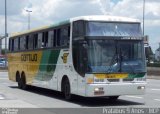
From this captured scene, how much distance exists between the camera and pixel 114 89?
16953 millimetres

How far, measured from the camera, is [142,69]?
57.1ft

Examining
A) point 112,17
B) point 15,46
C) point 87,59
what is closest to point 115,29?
point 112,17

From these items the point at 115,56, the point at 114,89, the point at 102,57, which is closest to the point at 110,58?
the point at 115,56

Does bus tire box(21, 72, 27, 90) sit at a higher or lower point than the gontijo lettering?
lower

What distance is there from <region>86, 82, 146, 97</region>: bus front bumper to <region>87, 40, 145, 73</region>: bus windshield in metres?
0.51

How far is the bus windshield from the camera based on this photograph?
664 inches

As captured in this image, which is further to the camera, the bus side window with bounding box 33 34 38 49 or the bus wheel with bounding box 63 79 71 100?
the bus side window with bounding box 33 34 38 49

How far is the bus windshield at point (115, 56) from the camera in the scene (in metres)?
16.9

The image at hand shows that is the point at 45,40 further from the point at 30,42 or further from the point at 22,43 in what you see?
the point at 22,43

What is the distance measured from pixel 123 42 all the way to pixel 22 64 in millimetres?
10478

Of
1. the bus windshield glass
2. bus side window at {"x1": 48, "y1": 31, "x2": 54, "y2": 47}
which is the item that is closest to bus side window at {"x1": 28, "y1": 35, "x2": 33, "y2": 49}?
bus side window at {"x1": 48, "y1": 31, "x2": 54, "y2": 47}

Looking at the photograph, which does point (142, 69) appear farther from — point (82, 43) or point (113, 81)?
point (82, 43)

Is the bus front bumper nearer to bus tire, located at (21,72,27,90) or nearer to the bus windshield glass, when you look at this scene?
the bus windshield glass

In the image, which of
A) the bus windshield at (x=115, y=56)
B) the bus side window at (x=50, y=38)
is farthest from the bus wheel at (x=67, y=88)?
the bus side window at (x=50, y=38)
